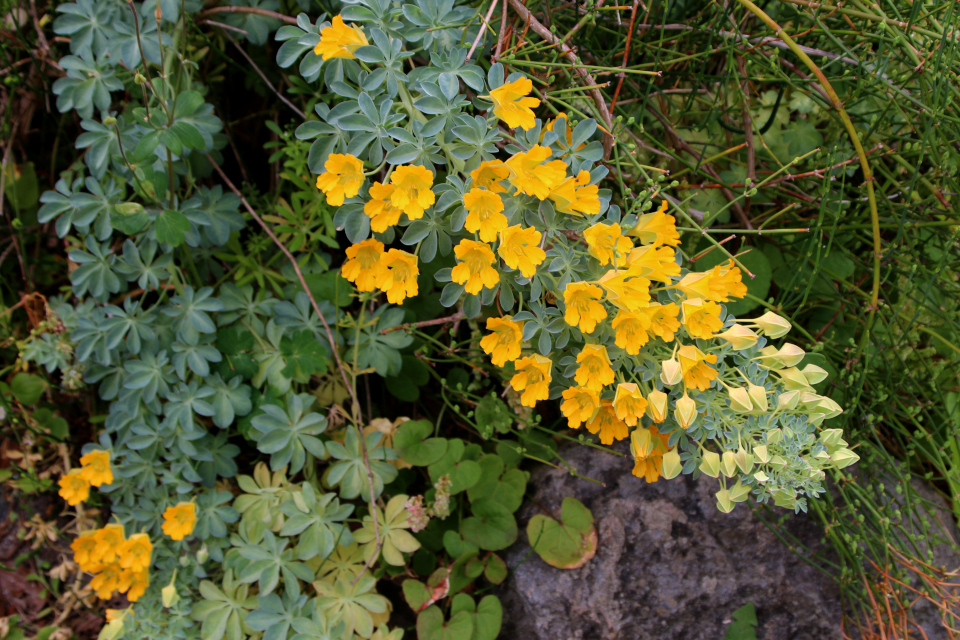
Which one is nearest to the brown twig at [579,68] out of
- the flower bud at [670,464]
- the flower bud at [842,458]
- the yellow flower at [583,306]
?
the yellow flower at [583,306]

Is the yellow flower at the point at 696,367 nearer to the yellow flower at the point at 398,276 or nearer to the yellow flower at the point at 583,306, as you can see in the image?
the yellow flower at the point at 583,306

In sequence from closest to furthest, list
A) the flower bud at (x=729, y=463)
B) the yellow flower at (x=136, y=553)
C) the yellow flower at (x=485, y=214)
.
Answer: the yellow flower at (x=485, y=214) < the flower bud at (x=729, y=463) < the yellow flower at (x=136, y=553)

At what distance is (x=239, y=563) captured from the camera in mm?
1839

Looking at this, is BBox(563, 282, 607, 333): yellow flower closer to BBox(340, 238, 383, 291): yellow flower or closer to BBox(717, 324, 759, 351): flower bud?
BBox(717, 324, 759, 351): flower bud

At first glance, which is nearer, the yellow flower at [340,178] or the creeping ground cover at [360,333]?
the yellow flower at [340,178]

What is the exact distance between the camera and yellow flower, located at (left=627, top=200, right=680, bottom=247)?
137 cm

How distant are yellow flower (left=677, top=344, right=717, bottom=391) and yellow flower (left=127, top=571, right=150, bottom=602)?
67.2 inches

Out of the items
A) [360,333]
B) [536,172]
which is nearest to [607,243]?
[536,172]

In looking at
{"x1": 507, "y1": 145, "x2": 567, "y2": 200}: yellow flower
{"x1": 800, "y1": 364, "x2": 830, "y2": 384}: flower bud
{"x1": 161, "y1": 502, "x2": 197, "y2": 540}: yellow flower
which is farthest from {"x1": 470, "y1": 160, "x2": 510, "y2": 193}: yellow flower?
{"x1": 161, "y1": 502, "x2": 197, "y2": 540}: yellow flower

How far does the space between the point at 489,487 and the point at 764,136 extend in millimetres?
1457

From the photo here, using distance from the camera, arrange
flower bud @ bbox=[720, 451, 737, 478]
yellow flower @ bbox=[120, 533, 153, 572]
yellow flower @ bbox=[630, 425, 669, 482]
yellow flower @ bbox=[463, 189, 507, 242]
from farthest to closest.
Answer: yellow flower @ bbox=[120, 533, 153, 572] → yellow flower @ bbox=[630, 425, 669, 482] → flower bud @ bbox=[720, 451, 737, 478] → yellow flower @ bbox=[463, 189, 507, 242]

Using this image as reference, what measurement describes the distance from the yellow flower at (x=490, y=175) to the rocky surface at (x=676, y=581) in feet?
3.75

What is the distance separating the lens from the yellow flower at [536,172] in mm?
1216

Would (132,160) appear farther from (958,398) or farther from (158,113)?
(958,398)
